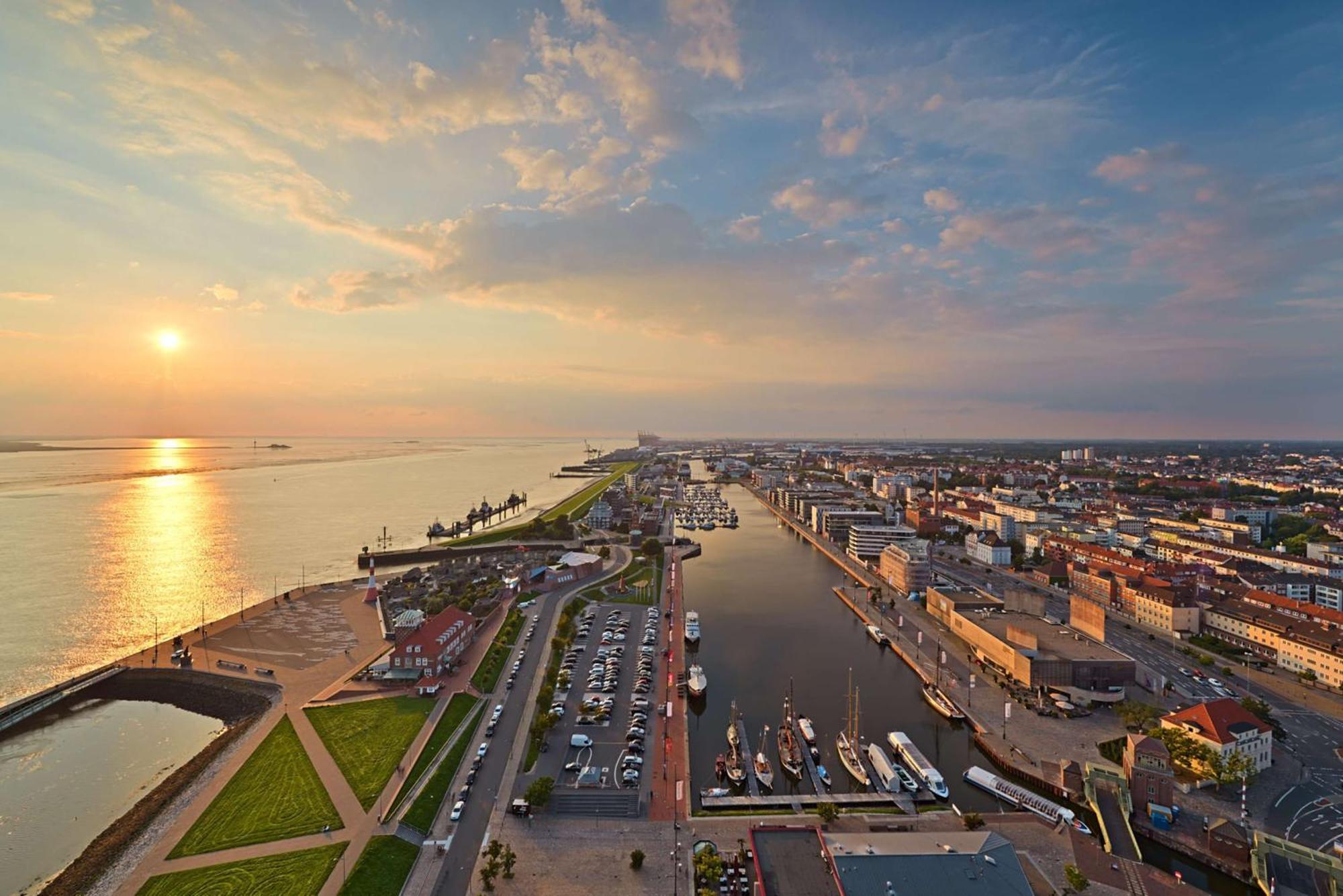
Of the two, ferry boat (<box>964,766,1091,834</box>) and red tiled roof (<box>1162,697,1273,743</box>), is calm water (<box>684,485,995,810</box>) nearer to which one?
ferry boat (<box>964,766,1091,834</box>)

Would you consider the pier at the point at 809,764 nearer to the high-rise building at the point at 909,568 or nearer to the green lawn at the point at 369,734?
the green lawn at the point at 369,734

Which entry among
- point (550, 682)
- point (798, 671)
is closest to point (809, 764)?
point (798, 671)

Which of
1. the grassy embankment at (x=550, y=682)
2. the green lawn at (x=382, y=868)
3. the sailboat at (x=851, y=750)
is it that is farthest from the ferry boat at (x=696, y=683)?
the green lawn at (x=382, y=868)

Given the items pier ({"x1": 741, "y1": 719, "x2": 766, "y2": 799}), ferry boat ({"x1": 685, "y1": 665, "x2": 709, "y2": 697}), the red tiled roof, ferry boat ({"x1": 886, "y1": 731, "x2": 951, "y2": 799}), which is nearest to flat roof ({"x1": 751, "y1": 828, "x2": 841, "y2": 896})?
pier ({"x1": 741, "y1": 719, "x2": 766, "y2": 799})

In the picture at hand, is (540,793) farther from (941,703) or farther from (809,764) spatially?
(941,703)

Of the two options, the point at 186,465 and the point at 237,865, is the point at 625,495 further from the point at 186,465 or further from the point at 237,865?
the point at 186,465
